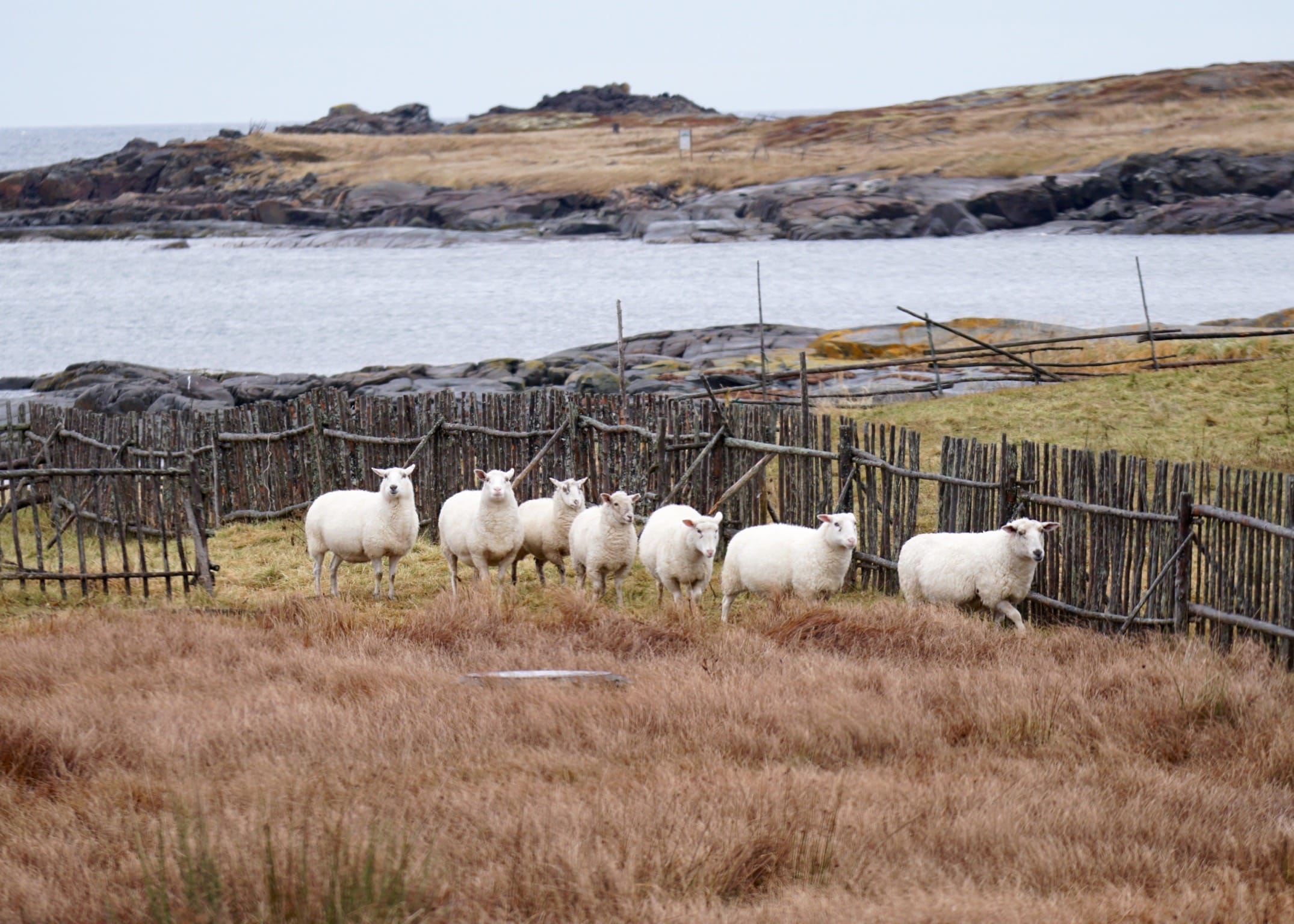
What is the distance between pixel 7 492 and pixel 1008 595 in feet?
52.2

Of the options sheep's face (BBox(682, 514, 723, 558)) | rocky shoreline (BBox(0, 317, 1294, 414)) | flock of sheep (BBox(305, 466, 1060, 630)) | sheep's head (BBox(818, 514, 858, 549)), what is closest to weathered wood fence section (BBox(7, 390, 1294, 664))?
flock of sheep (BBox(305, 466, 1060, 630))

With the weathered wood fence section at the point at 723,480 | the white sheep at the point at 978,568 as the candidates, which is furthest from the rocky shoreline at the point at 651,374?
the white sheep at the point at 978,568

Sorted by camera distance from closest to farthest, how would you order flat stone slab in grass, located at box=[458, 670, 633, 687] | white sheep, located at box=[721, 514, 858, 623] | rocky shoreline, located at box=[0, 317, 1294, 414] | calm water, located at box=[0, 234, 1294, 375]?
flat stone slab in grass, located at box=[458, 670, 633, 687], white sheep, located at box=[721, 514, 858, 623], rocky shoreline, located at box=[0, 317, 1294, 414], calm water, located at box=[0, 234, 1294, 375]

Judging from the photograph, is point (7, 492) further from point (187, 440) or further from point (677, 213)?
point (677, 213)

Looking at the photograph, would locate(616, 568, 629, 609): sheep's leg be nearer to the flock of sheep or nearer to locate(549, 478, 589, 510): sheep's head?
the flock of sheep

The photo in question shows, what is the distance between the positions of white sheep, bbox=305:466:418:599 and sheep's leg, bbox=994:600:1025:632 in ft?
17.4

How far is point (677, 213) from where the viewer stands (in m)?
80.9

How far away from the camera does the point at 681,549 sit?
1075cm

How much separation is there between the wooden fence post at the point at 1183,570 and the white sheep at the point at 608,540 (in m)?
4.27

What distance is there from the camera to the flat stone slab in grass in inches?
289

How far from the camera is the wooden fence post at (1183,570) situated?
8742 millimetres

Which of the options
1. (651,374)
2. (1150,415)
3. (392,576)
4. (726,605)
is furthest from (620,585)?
(651,374)

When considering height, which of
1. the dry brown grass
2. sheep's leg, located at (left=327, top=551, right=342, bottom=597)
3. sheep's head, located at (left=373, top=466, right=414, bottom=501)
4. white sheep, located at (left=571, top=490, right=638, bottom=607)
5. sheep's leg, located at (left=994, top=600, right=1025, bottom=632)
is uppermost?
the dry brown grass

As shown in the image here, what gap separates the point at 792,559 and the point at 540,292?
49.3m
